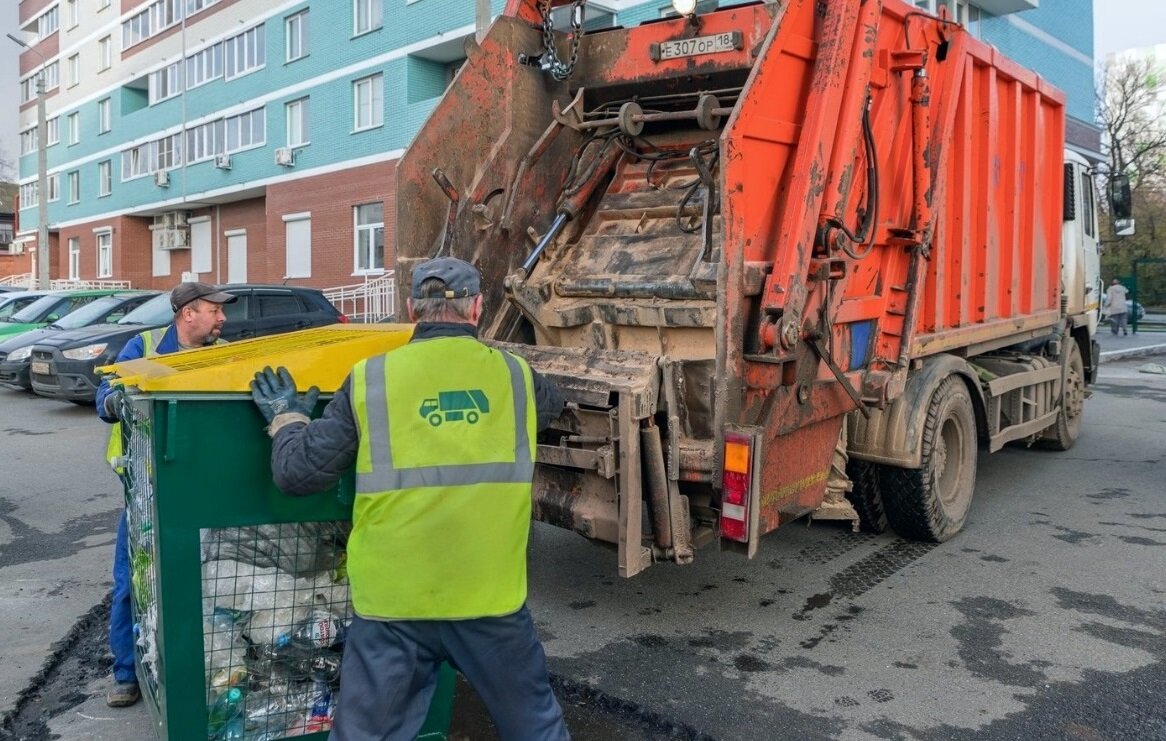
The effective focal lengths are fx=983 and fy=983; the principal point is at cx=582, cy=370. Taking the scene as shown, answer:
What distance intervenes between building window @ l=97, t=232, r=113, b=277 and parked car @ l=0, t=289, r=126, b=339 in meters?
22.6

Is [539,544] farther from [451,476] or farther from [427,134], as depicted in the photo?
[451,476]

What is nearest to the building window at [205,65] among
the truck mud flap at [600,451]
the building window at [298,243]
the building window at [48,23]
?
the building window at [298,243]

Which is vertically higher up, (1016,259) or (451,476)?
(1016,259)

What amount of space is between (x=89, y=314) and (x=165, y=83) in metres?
22.1

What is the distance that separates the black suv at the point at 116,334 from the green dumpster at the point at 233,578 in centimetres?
776

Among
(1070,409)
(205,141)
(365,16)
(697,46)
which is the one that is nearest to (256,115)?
(205,141)

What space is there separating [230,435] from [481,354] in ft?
2.43

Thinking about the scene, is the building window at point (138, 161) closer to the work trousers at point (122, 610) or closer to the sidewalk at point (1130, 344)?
the sidewalk at point (1130, 344)

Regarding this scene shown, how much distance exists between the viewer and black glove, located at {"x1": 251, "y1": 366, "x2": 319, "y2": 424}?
2.59 meters

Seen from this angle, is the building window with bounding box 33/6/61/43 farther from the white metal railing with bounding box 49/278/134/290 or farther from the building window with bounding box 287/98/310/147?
the building window with bounding box 287/98/310/147

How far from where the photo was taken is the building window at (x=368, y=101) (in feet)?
73.2

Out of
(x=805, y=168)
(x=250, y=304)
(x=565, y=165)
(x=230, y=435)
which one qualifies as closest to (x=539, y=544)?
(x=565, y=165)

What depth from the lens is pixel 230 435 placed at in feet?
8.59

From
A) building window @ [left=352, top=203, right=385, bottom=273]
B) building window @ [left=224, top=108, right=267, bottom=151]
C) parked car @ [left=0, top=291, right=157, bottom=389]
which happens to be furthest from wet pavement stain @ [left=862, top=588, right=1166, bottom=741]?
building window @ [left=224, top=108, right=267, bottom=151]
